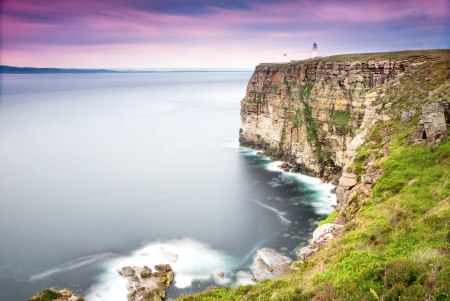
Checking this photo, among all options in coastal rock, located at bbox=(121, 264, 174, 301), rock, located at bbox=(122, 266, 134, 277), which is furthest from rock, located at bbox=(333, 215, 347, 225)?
rock, located at bbox=(122, 266, 134, 277)

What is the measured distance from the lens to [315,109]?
60.5 meters

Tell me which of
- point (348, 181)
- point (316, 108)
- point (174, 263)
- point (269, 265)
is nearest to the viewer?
point (348, 181)

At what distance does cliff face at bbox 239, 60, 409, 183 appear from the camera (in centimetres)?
5256

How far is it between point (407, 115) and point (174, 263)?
26608 millimetres

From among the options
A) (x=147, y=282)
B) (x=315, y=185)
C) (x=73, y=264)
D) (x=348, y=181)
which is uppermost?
(x=348, y=181)

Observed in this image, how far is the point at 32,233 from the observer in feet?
128

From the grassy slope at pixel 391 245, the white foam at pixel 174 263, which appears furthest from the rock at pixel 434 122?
the white foam at pixel 174 263

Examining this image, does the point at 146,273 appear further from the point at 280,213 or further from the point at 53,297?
the point at 280,213

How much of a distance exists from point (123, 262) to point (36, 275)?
840cm

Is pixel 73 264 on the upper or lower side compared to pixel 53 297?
lower

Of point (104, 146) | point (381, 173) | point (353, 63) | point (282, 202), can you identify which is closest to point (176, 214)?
point (282, 202)

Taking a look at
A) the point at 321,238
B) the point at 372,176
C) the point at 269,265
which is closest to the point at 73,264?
the point at 269,265

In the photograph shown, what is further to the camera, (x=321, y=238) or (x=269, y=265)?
(x=269, y=265)

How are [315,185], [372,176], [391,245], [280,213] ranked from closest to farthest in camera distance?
[391,245] → [372,176] → [280,213] → [315,185]
